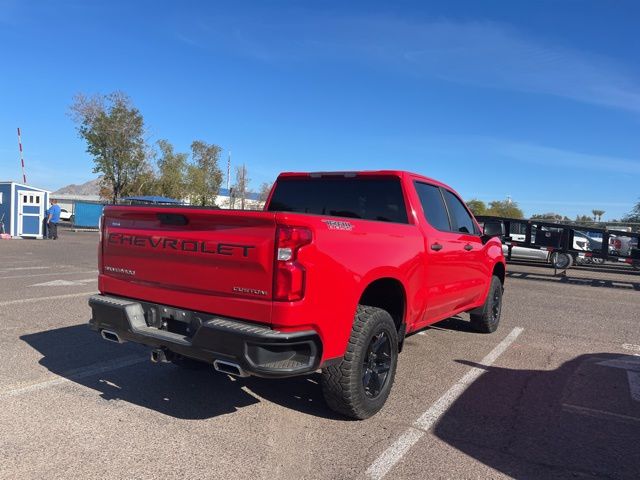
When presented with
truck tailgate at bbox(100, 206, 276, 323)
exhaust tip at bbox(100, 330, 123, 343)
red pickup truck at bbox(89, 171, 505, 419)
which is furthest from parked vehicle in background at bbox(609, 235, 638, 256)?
exhaust tip at bbox(100, 330, 123, 343)

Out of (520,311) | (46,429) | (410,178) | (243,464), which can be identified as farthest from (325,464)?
(520,311)

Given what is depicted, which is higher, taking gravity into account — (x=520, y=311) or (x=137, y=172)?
(x=137, y=172)

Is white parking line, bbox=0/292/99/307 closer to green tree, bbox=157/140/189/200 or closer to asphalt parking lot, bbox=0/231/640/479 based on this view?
asphalt parking lot, bbox=0/231/640/479

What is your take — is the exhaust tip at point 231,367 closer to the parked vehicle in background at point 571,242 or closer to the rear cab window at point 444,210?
the rear cab window at point 444,210

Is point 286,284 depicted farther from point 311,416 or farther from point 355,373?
point 311,416

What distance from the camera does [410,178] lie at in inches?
198

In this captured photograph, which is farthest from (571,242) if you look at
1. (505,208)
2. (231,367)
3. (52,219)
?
(505,208)

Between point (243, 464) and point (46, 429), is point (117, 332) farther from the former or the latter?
point (243, 464)

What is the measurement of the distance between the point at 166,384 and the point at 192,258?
63.1 inches

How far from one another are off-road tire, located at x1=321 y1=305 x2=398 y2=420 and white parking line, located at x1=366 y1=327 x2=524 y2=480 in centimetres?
38

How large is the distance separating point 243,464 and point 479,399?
2.32 metres

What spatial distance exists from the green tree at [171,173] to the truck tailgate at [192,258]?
45034 mm

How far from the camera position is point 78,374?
15.8 ft

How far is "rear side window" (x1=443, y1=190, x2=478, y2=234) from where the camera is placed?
19.3 ft
